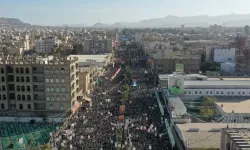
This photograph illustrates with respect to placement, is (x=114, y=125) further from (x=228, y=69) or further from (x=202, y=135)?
(x=228, y=69)

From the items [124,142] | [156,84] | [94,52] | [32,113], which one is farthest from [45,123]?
[94,52]

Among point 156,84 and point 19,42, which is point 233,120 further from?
point 19,42

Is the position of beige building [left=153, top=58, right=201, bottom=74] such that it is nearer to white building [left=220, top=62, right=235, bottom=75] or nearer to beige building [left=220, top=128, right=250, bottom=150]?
white building [left=220, top=62, right=235, bottom=75]

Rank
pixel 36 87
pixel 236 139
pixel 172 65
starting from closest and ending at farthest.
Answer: pixel 236 139
pixel 36 87
pixel 172 65

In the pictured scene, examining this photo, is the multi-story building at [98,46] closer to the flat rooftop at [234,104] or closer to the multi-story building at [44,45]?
the multi-story building at [44,45]

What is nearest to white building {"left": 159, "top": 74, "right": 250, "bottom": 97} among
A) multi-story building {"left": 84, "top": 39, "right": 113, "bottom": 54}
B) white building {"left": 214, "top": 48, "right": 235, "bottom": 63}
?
white building {"left": 214, "top": 48, "right": 235, "bottom": 63}

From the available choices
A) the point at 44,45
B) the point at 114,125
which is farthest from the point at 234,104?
the point at 44,45
